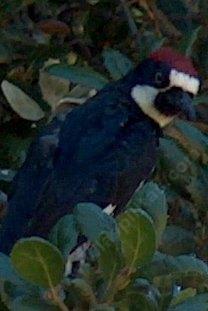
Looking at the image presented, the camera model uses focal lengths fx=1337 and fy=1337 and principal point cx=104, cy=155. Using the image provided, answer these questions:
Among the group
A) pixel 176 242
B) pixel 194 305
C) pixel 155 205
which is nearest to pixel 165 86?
pixel 176 242

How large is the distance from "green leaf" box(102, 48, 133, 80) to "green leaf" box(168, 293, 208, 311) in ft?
3.24

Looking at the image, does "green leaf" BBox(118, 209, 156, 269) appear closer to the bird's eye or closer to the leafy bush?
the leafy bush

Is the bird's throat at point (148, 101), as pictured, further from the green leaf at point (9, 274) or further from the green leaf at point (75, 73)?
the green leaf at point (9, 274)

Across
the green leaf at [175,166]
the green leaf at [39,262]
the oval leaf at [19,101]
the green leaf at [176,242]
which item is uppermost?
the green leaf at [39,262]

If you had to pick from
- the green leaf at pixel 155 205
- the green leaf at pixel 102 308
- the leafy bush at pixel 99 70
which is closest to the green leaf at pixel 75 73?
the leafy bush at pixel 99 70

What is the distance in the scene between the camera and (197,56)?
8.91 ft

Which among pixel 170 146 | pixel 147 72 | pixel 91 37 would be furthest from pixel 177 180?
pixel 91 37

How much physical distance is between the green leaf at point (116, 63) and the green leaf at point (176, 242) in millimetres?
336

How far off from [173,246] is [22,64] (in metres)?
0.47

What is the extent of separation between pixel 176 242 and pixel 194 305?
34.1 inches

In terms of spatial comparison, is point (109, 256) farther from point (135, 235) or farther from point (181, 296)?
point (181, 296)

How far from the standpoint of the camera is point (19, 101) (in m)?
2.45

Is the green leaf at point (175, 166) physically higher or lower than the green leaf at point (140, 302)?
lower

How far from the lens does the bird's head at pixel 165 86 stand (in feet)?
8.23
